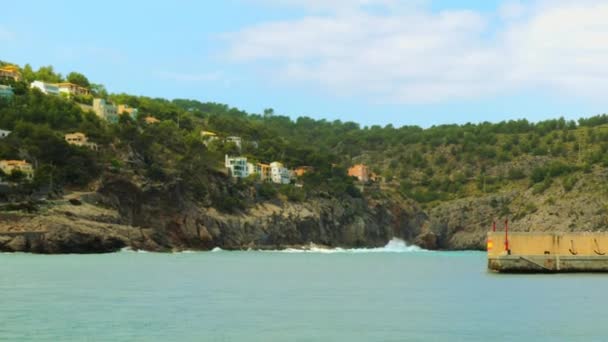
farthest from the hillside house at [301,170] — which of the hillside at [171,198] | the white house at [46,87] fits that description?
the white house at [46,87]

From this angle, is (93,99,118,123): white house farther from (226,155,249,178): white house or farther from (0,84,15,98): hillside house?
(226,155,249,178): white house

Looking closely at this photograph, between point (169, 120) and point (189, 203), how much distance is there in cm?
5818

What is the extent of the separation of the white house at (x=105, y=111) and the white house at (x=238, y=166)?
20.9 metres

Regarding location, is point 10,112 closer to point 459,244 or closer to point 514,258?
point 459,244

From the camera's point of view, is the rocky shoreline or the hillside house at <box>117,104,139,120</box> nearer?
the rocky shoreline

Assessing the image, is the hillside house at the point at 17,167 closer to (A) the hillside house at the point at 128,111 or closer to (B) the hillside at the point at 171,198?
(B) the hillside at the point at 171,198

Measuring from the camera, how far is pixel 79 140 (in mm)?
141875

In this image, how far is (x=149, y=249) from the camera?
120312 millimetres

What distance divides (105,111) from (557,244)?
4872 inches

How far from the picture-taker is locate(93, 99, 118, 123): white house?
17138cm

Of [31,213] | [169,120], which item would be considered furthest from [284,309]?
[169,120]

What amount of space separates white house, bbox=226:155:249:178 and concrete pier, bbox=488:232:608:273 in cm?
11404

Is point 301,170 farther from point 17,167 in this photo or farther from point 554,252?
point 554,252

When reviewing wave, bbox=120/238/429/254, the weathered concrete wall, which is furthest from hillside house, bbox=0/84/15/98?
the weathered concrete wall
